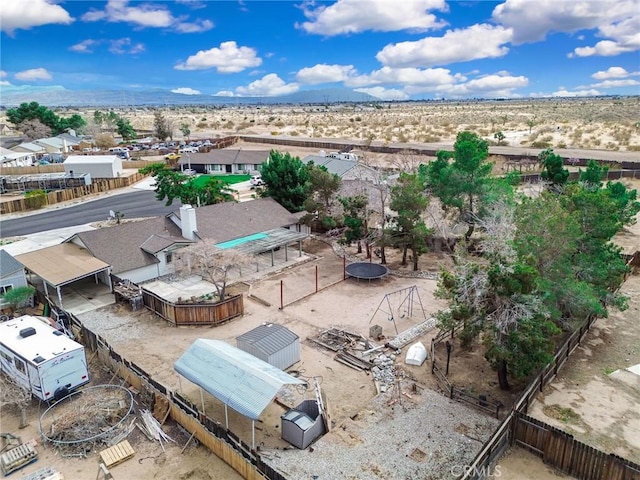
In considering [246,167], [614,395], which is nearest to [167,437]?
[614,395]

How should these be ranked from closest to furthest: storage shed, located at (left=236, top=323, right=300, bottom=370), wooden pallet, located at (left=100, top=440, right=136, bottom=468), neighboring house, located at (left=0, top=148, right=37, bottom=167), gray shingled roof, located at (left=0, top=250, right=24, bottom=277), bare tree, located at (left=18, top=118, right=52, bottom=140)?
1. wooden pallet, located at (left=100, top=440, right=136, bottom=468)
2. storage shed, located at (left=236, top=323, right=300, bottom=370)
3. gray shingled roof, located at (left=0, top=250, right=24, bottom=277)
4. neighboring house, located at (left=0, top=148, right=37, bottom=167)
5. bare tree, located at (left=18, top=118, right=52, bottom=140)

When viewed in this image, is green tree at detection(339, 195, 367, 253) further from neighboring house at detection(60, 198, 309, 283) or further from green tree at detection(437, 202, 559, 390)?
green tree at detection(437, 202, 559, 390)

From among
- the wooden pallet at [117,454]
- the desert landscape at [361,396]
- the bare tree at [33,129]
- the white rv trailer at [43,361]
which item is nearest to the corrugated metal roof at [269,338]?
the desert landscape at [361,396]

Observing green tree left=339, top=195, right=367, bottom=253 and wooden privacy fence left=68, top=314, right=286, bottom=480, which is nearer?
wooden privacy fence left=68, top=314, right=286, bottom=480

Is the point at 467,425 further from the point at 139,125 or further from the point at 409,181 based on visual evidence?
A: the point at 139,125

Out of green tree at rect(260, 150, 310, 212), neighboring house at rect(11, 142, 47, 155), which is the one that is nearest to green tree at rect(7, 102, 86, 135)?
neighboring house at rect(11, 142, 47, 155)

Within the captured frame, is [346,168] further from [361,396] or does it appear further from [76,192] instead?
[361,396]
